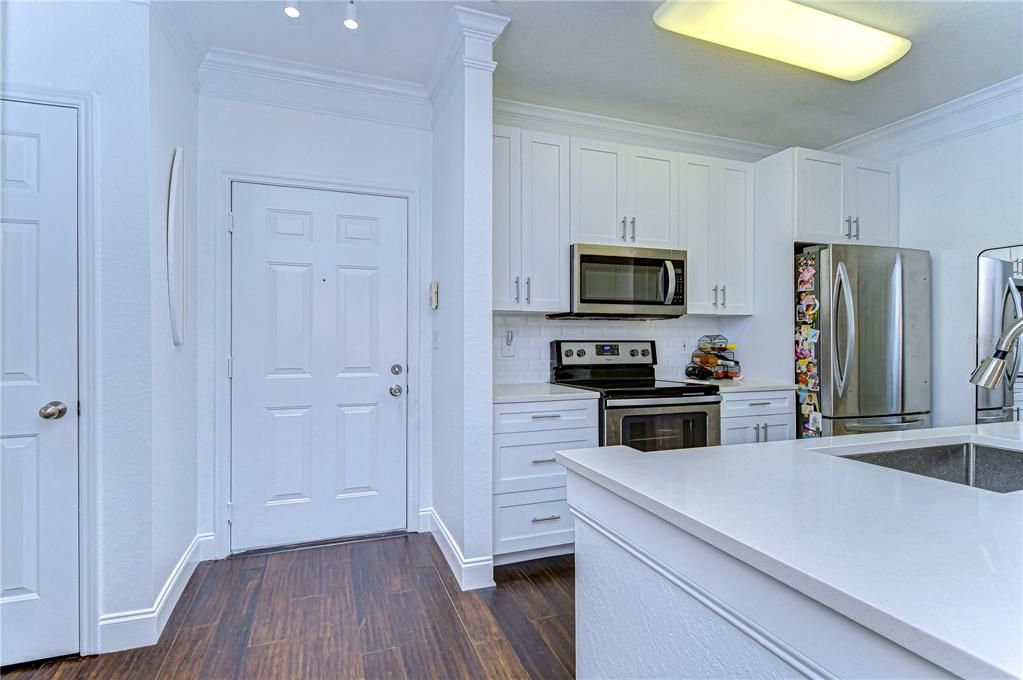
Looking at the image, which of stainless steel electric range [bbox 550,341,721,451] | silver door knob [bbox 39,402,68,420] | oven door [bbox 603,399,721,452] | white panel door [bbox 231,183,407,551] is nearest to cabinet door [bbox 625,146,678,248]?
stainless steel electric range [bbox 550,341,721,451]

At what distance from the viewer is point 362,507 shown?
2.91m

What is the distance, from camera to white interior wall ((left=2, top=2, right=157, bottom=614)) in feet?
6.17

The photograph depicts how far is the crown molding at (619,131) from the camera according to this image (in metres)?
3.23

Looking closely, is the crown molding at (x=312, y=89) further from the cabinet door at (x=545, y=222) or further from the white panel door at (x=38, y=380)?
the white panel door at (x=38, y=380)

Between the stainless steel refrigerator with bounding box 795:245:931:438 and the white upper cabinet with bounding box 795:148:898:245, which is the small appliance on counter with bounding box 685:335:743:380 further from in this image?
the white upper cabinet with bounding box 795:148:898:245

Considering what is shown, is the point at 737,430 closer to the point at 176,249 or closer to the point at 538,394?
the point at 538,394

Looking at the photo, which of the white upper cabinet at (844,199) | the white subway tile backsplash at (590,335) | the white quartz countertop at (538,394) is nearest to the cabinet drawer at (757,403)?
the white subway tile backsplash at (590,335)

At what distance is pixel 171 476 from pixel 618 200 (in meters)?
2.76

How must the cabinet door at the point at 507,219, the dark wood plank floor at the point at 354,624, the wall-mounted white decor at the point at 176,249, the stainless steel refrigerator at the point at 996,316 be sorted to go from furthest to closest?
1. the stainless steel refrigerator at the point at 996,316
2. the cabinet door at the point at 507,219
3. the wall-mounted white decor at the point at 176,249
4. the dark wood plank floor at the point at 354,624

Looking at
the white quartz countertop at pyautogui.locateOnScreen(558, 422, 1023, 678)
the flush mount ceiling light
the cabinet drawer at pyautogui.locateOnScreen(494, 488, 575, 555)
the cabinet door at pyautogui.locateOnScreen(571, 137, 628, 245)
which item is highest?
the flush mount ceiling light

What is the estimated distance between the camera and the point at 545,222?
9.82 feet

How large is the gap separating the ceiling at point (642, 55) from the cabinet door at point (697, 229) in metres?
0.36

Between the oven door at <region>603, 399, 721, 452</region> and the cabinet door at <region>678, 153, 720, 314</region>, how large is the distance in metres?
0.75

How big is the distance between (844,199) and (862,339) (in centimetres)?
98
